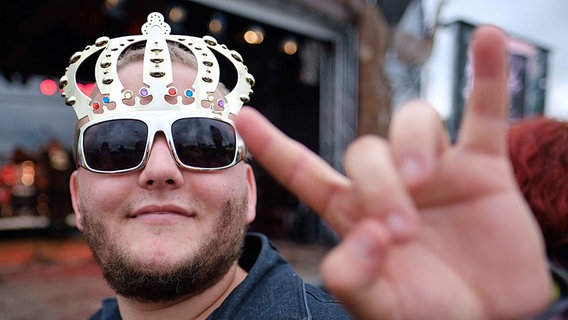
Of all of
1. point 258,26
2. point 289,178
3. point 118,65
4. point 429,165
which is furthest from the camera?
point 258,26

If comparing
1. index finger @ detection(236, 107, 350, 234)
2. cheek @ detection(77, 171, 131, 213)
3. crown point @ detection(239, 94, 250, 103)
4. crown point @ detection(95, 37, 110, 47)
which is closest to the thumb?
index finger @ detection(236, 107, 350, 234)

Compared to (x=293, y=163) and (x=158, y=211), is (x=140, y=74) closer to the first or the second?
(x=158, y=211)

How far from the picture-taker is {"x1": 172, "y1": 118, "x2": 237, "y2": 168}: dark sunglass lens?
3.41 feet

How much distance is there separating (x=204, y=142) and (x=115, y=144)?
0.22 meters

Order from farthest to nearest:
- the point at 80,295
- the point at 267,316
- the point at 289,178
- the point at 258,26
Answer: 1. the point at 258,26
2. the point at 80,295
3. the point at 267,316
4. the point at 289,178

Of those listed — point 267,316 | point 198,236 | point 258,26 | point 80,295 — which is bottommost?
point 80,295

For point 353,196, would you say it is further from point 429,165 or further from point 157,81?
point 157,81

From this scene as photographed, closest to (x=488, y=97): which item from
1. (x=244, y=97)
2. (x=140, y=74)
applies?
(x=244, y=97)

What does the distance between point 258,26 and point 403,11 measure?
202cm

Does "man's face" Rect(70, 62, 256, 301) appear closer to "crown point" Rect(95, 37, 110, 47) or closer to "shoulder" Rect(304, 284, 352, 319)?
"shoulder" Rect(304, 284, 352, 319)

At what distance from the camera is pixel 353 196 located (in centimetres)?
60

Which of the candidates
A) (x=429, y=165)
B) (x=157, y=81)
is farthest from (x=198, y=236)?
(x=429, y=165)

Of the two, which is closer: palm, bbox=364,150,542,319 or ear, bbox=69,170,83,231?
palm, bbox=364,150,542,319

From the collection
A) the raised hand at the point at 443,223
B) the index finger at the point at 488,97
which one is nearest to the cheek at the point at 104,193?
the raised hand at the point at 443,223
